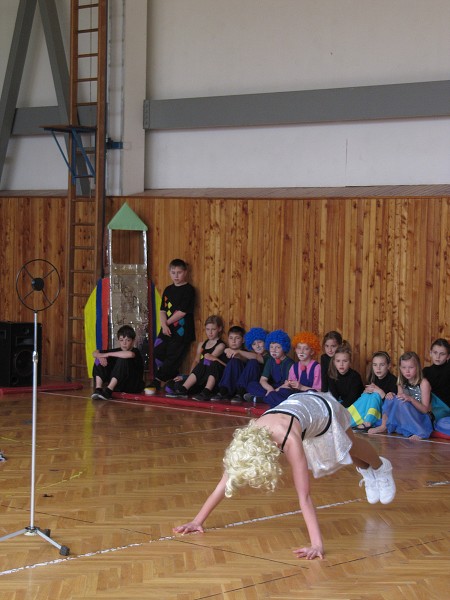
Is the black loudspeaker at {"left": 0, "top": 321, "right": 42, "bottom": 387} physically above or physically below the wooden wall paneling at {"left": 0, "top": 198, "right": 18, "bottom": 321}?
below

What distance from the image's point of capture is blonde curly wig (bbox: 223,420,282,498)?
170 inches

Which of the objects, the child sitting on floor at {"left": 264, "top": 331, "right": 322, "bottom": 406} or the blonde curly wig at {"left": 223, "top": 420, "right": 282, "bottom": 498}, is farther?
the child sitting on floor at {"left": 264, "top": 331, "right": 322, "bottom": 406}

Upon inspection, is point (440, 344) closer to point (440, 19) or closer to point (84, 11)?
point (440, 19)

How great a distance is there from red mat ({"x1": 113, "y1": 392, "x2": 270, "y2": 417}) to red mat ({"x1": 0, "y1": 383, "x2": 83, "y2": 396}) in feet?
2.75

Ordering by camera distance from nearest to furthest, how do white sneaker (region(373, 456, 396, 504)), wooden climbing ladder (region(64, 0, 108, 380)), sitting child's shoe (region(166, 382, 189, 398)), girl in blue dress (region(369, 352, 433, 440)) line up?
white sneaker (region(373, 456, 396, 504))
girl in blue dress (region(369, 352, 433, 440))
sitting child's shoe (region(166, 382, 189, 398))
wooden climbing ladder (region(64, 0, 108, 380))

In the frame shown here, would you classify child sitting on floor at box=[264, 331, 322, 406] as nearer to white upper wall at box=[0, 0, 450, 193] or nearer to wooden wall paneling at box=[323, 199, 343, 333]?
wooden wall paneling at box=[323, 199, 343, 333]

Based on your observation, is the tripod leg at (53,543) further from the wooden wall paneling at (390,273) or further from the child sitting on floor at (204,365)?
the wooden wall paneling at (390,273)

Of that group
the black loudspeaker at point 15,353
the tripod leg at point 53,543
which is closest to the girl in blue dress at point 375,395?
the black loudspeaker at point 15,353

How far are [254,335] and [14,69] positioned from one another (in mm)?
5332

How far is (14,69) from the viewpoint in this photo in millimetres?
12984

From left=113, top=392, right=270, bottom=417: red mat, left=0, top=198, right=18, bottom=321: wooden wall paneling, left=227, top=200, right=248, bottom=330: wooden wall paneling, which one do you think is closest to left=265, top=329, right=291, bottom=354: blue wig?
left=113, top=392, right=270, bottom=417: red mat

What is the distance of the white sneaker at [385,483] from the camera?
5.54 metres

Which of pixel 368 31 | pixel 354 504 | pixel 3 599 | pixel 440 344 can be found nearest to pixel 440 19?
pixel 368 31

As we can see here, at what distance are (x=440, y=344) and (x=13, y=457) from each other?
3937mm
